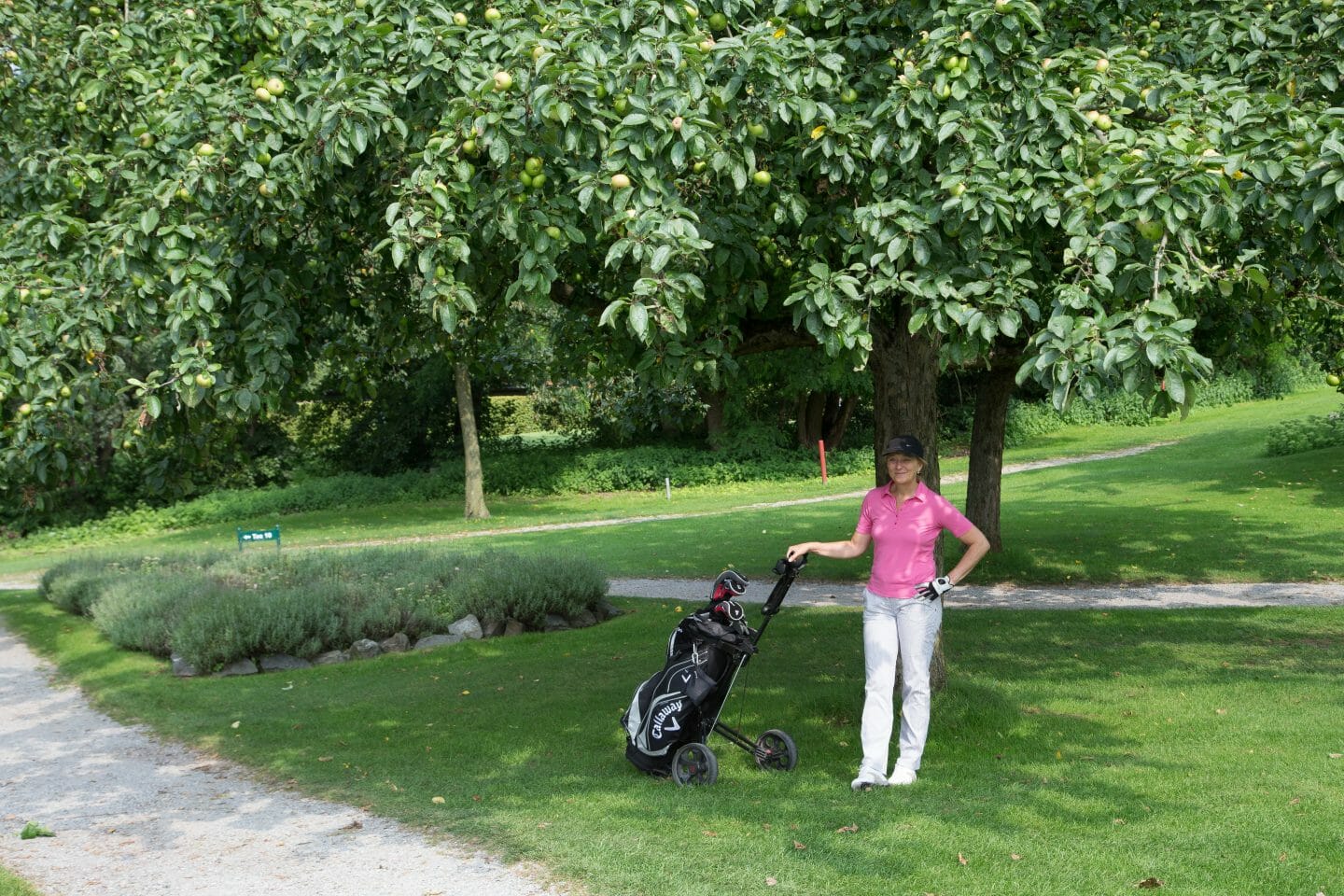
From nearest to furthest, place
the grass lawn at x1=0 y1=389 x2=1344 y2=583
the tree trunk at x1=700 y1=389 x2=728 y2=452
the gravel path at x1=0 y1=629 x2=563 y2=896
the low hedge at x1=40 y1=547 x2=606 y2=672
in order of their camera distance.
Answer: the gravel path at x1=0 y1=629 x2=563 y2=896 → the low hedge at x1=40 y1=547 x2=606 y2=672 → the grass lawn at x1=0 y1=389 x2=1344 y2=583 → the tree trunk at x1=700 y1=389 x2=728 y2=452

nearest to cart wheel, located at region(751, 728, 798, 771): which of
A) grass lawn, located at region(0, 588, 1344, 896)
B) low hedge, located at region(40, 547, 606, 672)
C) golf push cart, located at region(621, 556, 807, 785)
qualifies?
golf push cart, located at region(621, 556, 807, 785)

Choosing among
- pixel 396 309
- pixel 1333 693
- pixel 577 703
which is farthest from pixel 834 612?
pixel 396 309

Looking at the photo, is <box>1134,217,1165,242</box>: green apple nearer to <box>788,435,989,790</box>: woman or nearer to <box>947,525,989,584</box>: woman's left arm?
<box>788,435,989,790</box>: woman

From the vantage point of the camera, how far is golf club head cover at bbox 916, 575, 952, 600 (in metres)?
6.12

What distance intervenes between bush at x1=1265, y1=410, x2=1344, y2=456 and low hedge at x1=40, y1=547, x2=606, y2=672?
1763 cm

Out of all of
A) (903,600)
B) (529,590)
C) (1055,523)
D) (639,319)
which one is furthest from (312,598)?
(1055,523)

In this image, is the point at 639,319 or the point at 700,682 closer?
the point at 639,319

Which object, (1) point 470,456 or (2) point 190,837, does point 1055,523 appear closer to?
(1) point 470,456

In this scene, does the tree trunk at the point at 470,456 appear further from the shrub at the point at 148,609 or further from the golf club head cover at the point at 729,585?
the golf club head cover at the point at 729,585

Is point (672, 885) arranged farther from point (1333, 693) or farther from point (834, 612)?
point (834, 612)

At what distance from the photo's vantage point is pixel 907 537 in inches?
246

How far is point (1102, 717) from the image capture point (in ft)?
25.9

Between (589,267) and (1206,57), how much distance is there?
13.3 feet

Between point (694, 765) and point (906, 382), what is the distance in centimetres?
282
